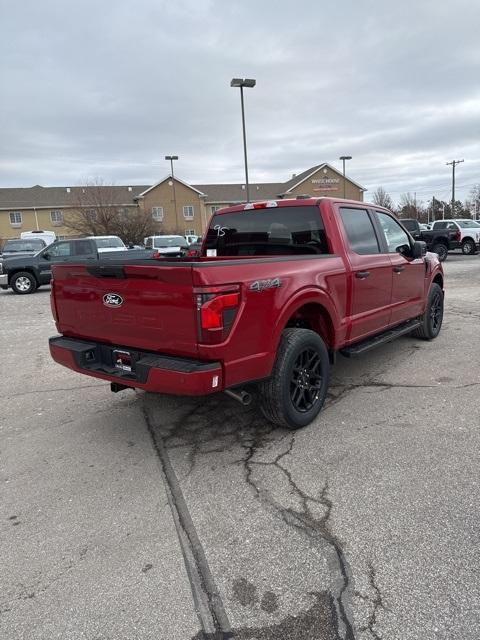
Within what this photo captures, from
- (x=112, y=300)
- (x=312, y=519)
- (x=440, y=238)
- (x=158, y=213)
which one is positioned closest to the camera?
(x=312, y=519)

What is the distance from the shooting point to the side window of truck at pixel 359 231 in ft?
15.2

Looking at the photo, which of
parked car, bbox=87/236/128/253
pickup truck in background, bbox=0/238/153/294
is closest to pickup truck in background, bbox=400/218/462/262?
parked car, bbox=87/236/128/253

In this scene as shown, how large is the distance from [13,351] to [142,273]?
201 inches

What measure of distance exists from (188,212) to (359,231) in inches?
2290

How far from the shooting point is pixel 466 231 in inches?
911

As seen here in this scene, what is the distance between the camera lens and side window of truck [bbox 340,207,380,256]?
4645mm

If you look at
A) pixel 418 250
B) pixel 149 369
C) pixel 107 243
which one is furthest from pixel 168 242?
pixel 149 369

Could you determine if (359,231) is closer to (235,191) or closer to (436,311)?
(436,311)

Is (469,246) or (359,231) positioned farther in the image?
(469,246)

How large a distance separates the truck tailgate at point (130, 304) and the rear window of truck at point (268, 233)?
1.83m

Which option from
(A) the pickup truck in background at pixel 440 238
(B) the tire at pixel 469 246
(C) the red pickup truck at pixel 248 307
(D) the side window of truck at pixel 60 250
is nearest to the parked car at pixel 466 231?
(B) the tire at pixel 469 246

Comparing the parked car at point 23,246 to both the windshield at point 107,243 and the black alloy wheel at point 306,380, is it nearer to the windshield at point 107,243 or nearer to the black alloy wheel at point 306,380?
the windshield at point 107,243

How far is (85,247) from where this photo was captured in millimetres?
15117

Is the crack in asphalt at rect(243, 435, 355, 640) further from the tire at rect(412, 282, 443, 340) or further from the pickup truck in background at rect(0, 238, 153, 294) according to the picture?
the pickup truck in background at rect(0, 238, 153, 294)
